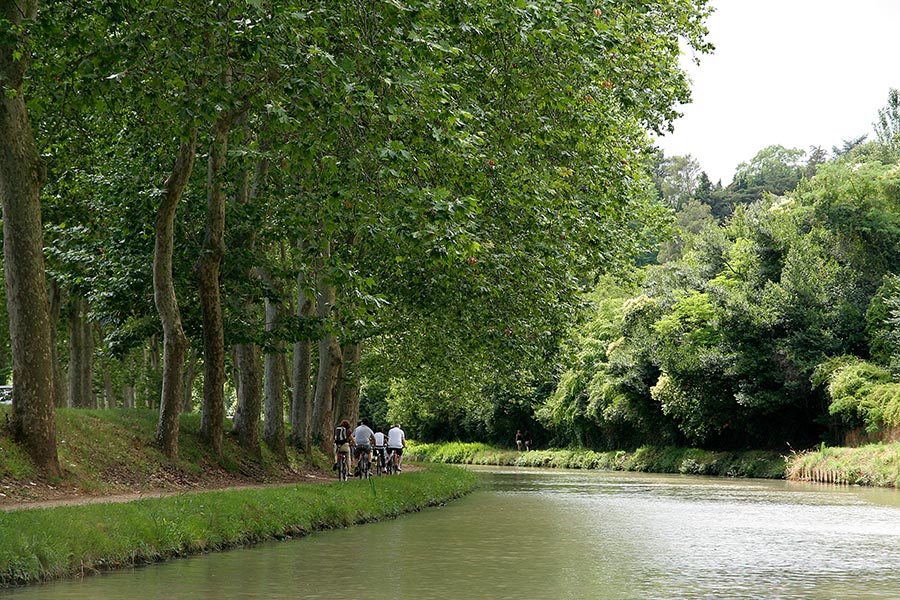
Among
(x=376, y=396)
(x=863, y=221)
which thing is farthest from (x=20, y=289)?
(x=376, y=396)

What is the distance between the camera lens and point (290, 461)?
32750 millimetres

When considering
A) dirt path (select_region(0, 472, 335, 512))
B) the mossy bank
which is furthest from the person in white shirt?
the mossy bank

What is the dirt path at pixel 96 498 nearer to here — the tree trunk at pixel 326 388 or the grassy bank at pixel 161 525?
the grassy bank at pixel 161 525

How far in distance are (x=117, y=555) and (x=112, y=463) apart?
877 cm

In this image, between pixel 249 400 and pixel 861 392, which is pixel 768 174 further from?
pixel 249 400

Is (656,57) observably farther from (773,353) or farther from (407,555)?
(773,353)

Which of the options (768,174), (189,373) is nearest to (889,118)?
(768,174)

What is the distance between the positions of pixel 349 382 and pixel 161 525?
23668 mm

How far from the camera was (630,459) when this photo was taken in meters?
63.9

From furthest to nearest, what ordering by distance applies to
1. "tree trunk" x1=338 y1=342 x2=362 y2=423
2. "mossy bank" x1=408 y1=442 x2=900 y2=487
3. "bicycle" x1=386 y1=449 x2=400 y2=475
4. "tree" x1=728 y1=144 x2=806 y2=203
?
"tree" x1=728 y1=144 x2=806 y2=203 < "mossy bank" x1=408 y1=442 x2=900 y2=487 < "tree trunk" x1=338 y1=342 x2=362 y2=423 < "bicycle" x1=386 y1=449 x2=400 y2=475

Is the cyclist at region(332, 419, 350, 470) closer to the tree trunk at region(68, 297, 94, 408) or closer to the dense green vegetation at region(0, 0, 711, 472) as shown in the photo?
the dense green vegetation at region(0, 0, 711, 472)

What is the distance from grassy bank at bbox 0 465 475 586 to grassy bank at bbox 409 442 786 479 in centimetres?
3071

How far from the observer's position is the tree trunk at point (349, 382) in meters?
40.2

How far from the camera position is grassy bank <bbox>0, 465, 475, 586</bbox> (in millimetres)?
13656
